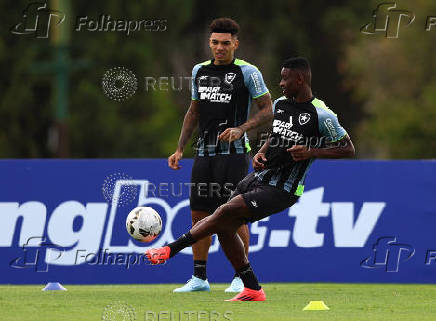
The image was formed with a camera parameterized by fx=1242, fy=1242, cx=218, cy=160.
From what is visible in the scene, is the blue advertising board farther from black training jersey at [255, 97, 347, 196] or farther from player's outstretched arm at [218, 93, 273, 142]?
black training jersey at [255, 97, 347, 196]

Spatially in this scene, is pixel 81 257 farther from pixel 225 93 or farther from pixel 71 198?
pixel 225 93

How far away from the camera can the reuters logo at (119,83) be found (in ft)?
103

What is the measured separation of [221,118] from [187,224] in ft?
7.88

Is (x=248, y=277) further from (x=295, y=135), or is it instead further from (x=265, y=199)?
(x=295, y=135)

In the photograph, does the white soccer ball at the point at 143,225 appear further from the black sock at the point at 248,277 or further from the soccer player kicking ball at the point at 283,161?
the black sock at the point at 248,277

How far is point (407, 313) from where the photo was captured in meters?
10.5

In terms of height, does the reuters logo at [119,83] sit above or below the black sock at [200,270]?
above

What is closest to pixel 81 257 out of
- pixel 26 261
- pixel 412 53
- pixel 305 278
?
pixel 26 261

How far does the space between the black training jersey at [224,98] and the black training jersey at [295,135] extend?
120 centimetres

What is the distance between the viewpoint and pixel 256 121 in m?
12.2

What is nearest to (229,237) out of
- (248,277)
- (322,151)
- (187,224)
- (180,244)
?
(248,277)

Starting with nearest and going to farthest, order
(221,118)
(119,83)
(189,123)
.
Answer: (221,118), (189,123), (119,83)

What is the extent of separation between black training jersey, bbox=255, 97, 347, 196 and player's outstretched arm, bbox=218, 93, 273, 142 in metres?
0.59

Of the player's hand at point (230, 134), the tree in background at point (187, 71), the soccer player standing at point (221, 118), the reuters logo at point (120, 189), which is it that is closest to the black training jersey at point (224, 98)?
the soccer player standing at point (221, 118)
